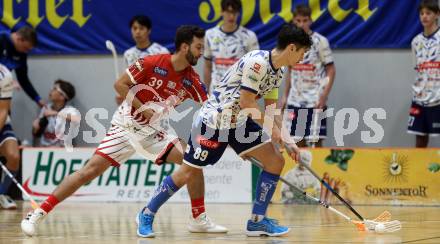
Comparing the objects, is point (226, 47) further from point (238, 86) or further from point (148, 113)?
point (238, 86)

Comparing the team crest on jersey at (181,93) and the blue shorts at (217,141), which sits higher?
the team crest on jersey at (181,93)

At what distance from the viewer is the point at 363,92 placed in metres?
11.5

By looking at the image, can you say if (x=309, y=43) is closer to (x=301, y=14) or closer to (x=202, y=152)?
(x=202, y=152)

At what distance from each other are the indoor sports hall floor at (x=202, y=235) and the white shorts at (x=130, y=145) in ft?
2.04

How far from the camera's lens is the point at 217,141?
6.56 m

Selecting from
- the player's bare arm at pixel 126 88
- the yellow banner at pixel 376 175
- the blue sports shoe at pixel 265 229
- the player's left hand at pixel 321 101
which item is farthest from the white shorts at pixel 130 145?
the player's left hand at pixel 321 101

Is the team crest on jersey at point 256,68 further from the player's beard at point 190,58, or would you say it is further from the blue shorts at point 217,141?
the player's beard at point 190,58

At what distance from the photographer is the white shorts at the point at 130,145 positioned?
278 inches

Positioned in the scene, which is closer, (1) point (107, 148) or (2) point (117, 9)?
(1) point (107, 148)

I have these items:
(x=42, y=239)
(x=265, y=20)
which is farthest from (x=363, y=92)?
(x=42, y=239)

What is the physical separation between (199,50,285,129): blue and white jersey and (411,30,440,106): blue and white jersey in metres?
4.17

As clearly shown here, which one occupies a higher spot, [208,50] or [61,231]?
[208,50]

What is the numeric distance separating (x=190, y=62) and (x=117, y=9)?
5.73 m

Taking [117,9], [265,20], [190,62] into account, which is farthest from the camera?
[117,9]
